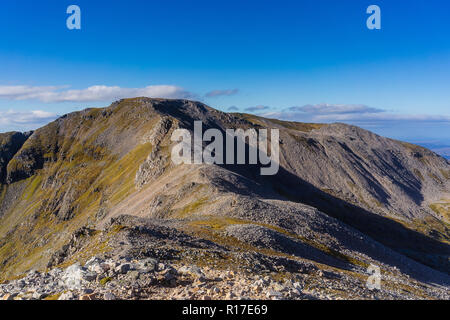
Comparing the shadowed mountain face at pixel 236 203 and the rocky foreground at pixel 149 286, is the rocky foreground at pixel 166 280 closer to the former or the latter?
the rocky foreground at pixel 149 286

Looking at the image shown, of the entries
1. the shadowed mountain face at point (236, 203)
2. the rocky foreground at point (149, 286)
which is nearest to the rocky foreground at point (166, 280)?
the rocky foreground at point (149, 286)

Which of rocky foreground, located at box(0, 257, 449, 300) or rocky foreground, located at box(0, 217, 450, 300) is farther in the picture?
rocky foreground, located at box(0, 217, 450, 300)

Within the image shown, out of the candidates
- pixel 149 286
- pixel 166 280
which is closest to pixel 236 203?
pixel 166 280

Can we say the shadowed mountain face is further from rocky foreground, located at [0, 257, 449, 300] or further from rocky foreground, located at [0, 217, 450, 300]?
rocky foreground, located at [0, 257, 449, 300]

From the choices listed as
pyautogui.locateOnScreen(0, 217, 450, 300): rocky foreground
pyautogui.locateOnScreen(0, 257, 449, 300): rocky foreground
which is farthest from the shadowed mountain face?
pyautogui.locateOnScreen(0, 257, 449, 300): rocky foreground

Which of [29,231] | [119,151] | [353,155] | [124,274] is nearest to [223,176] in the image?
[124,274]

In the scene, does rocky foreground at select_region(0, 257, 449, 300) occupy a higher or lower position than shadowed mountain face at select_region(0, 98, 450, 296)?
higher

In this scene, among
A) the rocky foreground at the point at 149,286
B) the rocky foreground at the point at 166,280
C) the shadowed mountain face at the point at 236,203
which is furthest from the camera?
the shadowed mountain face at the point at 236,203

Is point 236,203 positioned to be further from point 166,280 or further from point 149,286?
point 149,286
